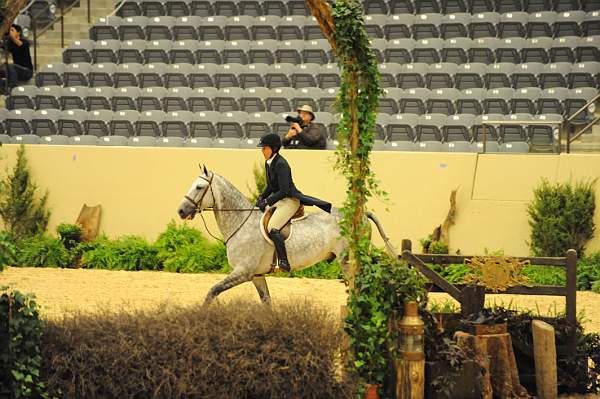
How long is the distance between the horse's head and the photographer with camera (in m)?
4.75

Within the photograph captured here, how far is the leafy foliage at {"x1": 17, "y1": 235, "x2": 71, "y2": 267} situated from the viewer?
1691cm

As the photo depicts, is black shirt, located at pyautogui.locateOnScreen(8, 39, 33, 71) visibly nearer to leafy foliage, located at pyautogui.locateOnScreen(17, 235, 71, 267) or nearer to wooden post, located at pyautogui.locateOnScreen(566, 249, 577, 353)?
leafy foliage, located at pyautogui.locateOnScreen(17, 235, 71, 267)

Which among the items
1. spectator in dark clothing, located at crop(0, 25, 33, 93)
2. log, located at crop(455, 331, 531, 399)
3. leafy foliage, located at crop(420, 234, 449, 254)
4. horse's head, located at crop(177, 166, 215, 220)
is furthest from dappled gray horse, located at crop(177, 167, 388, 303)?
spectator in dark clothing, located at crop(0, 25, 33, 93)

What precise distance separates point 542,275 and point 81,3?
50.1 ft

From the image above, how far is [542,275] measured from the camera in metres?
15.2

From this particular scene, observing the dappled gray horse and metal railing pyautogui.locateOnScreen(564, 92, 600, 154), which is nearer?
the dappled gray horse

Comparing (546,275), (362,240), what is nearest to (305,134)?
(546,275)

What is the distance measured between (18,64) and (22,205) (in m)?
5.23

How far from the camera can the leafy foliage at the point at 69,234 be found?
56.2 feet

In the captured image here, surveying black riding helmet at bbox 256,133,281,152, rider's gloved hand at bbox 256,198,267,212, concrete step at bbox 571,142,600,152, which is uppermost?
concrete step at bbox 571,142,600,152

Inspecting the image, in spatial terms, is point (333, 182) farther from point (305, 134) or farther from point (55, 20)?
point (55, 20)

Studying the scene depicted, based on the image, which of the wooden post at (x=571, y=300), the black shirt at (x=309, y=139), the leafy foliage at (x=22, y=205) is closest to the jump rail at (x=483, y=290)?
the wooden post at (x=571, y=300)

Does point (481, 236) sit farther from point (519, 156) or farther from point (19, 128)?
point (19, 128)

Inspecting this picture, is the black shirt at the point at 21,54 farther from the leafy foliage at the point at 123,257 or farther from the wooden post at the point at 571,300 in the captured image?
the wooden post at the point at 571,300
